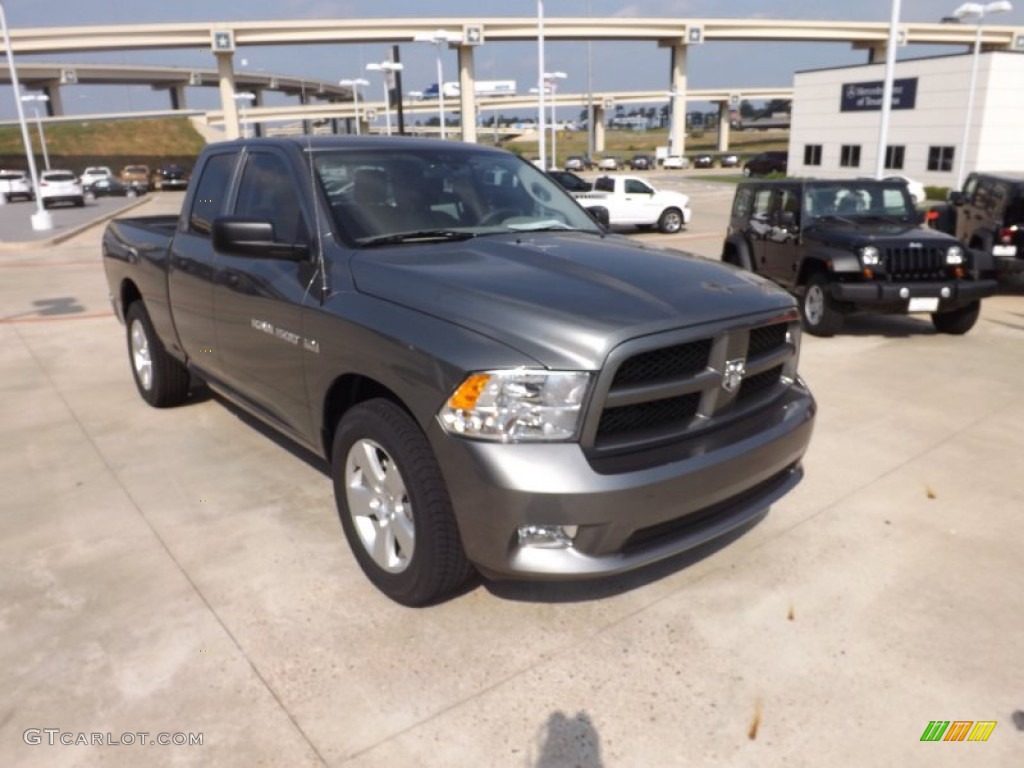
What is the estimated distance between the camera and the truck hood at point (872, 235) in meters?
8.02

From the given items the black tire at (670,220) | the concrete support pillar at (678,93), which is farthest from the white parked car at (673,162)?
the black tire at (670,220)

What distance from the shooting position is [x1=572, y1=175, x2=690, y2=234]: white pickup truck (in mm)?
21000

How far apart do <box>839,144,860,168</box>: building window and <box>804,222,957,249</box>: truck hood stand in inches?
1636

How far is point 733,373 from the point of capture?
310cm

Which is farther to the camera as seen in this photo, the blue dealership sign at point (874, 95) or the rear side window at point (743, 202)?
the blue dealership sign at point (874, 95)

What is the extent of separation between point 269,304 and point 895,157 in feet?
156

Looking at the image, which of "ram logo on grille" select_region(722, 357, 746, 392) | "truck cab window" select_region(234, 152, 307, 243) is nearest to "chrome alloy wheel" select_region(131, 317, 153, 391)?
"truck cab window" select_region(234, 152, 307, 243)

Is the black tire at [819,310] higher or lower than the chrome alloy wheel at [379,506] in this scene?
lower

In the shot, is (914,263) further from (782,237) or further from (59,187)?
(59,187)

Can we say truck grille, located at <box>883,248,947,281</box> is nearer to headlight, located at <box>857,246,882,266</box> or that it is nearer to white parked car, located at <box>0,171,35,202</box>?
headlight, located at <box>857,246,882,266</box>

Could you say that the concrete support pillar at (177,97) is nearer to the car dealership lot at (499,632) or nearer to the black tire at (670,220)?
Result: the black tire at (670,220)

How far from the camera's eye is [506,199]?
14.1ft

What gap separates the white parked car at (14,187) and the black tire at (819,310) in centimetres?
4412

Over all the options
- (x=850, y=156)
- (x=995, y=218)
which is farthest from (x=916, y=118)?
(x=995, y=218)
